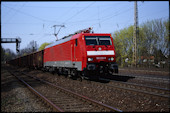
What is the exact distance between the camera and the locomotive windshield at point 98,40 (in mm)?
12720

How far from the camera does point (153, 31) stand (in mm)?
33312

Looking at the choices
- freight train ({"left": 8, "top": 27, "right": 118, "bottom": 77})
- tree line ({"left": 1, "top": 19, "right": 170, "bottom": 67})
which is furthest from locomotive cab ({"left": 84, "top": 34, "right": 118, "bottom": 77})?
tree line ({"left": 1, "top": 19, "right": 170, "bottom": 67})

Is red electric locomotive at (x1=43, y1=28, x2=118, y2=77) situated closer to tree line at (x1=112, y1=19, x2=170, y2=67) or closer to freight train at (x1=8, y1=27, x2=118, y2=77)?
freight train at (x1=8, y1=27, x2=118, y2=77)

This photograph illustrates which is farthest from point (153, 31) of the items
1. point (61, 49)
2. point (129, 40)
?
point (61, 49)

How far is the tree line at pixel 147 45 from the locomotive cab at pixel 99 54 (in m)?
15.0

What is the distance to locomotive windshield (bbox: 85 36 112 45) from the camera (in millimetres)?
12720

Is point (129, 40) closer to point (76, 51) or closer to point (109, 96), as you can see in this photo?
point (76, 51)

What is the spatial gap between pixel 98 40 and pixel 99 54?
45.7 inches

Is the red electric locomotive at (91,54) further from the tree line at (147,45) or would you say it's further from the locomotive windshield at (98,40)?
the tree line at (147,45)

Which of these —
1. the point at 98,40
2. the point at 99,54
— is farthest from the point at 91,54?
the point at 98,40

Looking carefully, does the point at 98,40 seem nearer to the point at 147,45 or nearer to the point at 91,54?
the point at 91,54

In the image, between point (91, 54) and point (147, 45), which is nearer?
point (91, 54)

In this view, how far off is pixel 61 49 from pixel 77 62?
4.03 m

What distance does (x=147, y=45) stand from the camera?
32.6 m
